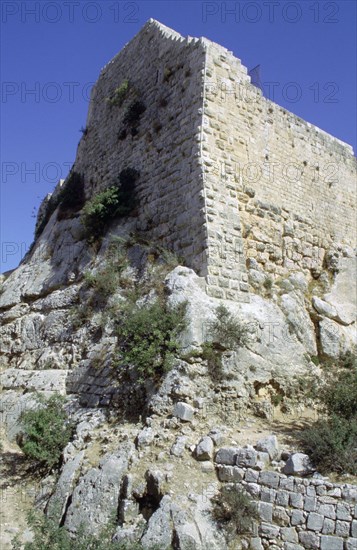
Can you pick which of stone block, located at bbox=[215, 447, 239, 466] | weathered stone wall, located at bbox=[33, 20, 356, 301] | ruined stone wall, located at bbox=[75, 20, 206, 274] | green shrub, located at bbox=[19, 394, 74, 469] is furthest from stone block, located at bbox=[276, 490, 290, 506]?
ruined stone wall, located at bbox=[75, 20, 206, 274]

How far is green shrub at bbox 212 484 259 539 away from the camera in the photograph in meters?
6.09

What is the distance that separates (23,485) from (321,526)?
460 cm

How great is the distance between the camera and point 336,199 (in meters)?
13.2

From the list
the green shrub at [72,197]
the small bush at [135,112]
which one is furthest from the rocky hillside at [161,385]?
the small bush at [135,112]

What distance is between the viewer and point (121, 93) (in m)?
13.8

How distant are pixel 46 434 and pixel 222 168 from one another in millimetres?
6106

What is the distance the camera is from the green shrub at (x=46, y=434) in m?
7.84

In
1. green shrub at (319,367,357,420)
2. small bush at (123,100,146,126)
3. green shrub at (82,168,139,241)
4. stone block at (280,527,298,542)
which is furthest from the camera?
small bush at (123,100,146,126)

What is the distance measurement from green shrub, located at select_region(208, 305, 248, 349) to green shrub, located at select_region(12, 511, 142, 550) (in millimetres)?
3395

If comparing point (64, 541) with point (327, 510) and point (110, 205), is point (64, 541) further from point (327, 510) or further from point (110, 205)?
point (110, 205)

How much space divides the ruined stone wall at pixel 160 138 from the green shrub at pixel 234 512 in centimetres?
425

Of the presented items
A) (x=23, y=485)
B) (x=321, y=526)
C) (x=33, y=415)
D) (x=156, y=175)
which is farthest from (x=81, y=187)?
(x=321, y=526)

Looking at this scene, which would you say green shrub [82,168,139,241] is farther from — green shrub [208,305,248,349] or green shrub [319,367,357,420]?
green shrub [319,367,357,420]

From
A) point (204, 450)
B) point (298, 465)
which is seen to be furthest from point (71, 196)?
point (298, 465)
